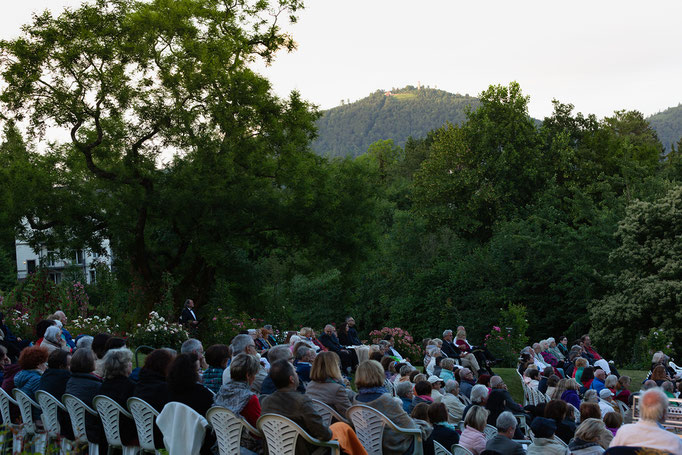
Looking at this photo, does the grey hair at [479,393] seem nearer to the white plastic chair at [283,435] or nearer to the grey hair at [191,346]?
the grey hair at [191,346]

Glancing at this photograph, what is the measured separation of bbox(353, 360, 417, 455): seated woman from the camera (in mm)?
5539

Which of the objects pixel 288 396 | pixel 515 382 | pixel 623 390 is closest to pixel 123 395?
pixel 288 396

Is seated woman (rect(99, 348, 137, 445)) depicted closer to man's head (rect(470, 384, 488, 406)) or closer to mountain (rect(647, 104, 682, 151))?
man's head (rect(470, 384, 488, 406))

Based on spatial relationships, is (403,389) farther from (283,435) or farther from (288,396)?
(283,435)

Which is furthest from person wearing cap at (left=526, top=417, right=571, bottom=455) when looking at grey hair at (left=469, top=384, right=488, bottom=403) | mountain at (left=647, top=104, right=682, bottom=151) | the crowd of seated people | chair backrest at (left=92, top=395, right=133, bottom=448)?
mountain at (left=647, top=104, right=682, bottom=151)

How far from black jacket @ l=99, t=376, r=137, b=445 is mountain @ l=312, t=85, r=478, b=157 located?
129744mm

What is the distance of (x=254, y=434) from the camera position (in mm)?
4965

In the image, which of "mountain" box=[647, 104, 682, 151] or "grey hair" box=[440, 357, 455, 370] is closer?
"grey hair" box=[440, 357, 455, 370]

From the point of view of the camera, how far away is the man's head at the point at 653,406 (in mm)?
4165

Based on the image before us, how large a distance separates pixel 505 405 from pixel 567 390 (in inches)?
42.2

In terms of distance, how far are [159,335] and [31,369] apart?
6485mm

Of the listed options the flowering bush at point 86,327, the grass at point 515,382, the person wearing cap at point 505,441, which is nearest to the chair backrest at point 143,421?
the person wearing cap at point 505,441

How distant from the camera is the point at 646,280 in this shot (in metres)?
23.0

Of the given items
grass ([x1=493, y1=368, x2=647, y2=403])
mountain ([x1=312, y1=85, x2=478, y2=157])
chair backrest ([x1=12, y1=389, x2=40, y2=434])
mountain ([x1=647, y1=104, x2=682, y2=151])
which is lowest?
grass ([x1=493, y1=368, x2=647, y2=403])
